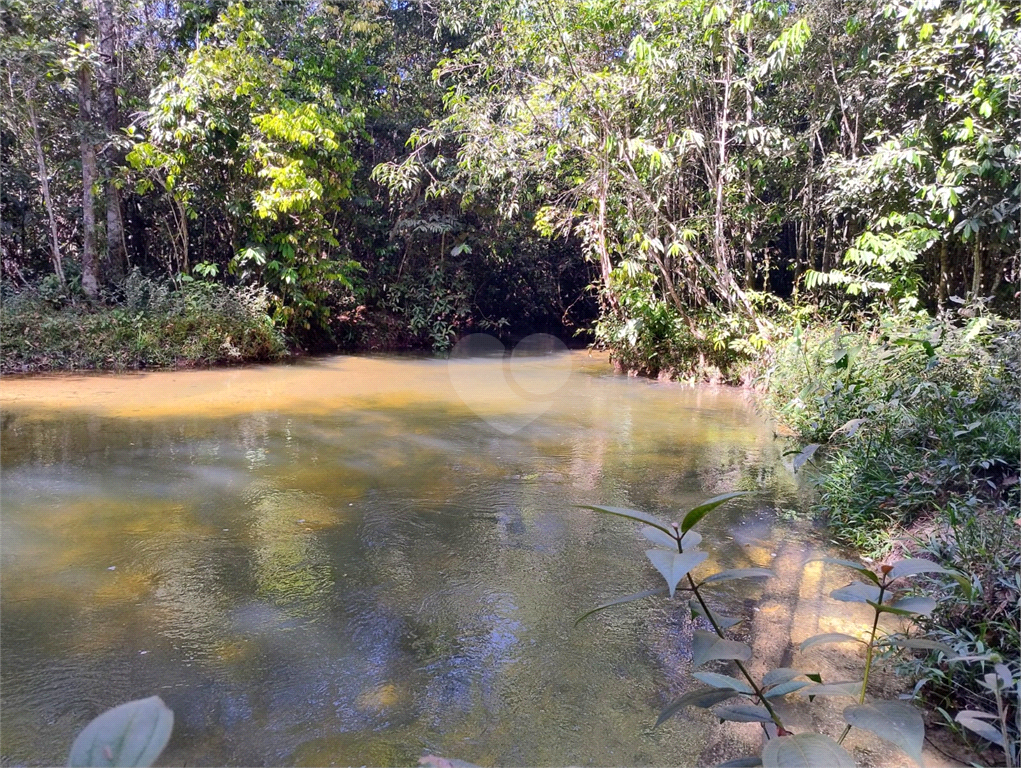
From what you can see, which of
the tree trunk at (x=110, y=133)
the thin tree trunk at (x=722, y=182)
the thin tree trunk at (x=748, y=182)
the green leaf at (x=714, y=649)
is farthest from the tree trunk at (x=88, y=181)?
the green leaf at (x=714, y=649)

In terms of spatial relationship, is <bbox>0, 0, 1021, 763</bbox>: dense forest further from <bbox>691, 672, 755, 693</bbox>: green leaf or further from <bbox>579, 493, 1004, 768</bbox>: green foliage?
<bbox>691, 672, 755, 693</bbox>: green leaf

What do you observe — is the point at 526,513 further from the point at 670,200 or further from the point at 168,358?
the point at 168,358

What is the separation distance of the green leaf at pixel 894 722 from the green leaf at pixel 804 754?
74mm

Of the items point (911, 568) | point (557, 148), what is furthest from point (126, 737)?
point (557, 148)

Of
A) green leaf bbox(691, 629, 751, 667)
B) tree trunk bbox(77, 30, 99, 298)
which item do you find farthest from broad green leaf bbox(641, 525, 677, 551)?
tree trunk bbox(77, 30, 99, 298)

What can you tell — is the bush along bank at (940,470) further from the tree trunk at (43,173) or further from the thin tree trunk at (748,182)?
the tree trunk at (43,173)

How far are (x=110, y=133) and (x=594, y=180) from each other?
5.73 meters

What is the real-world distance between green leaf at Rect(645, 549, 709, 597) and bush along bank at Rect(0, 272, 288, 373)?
8.47 m

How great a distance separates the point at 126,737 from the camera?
1.58 feet

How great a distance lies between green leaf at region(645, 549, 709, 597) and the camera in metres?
0.79

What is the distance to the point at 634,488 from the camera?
12.9 feet

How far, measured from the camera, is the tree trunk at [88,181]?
8242 mm

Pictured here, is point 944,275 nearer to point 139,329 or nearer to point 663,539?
point 663,539

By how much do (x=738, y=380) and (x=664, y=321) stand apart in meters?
1.05
